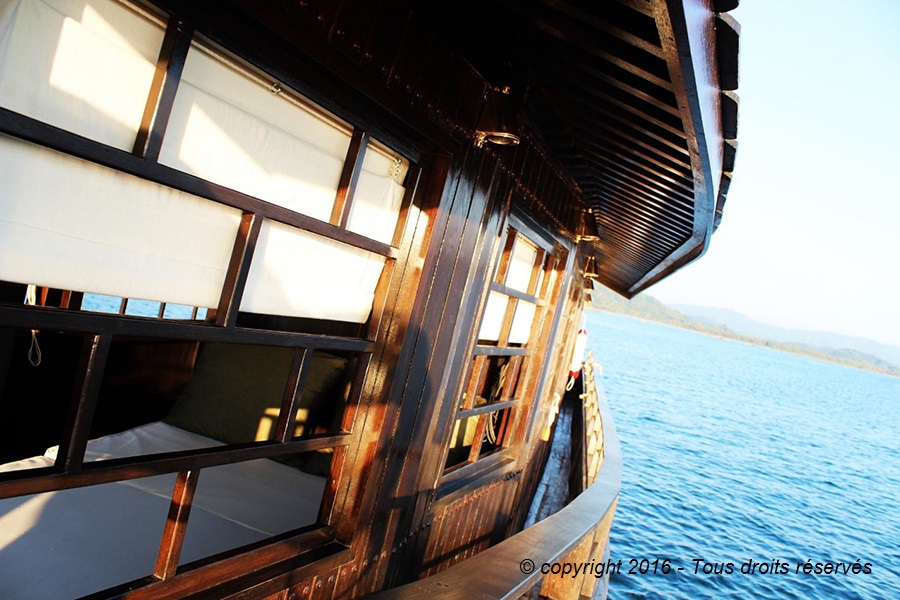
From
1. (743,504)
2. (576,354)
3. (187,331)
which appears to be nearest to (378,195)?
(187,331)

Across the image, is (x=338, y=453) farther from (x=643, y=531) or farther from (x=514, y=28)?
(x=643, y=531)

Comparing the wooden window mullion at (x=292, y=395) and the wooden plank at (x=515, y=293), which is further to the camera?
the wooden plank at (x=515, y=293)

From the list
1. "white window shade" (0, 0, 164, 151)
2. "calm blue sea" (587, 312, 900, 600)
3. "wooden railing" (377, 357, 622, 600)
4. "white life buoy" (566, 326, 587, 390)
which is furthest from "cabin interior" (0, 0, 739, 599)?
"white life buoy" (566, 326, 587, 390)

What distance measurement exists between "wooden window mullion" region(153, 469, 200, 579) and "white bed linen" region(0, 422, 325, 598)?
756 millimetres

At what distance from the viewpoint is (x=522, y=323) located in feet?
15.3

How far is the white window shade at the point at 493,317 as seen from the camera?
384cm

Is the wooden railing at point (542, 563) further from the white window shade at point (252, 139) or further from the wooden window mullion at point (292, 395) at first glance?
the white window shade at point (252, 139)

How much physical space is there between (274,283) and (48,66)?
0.90 metres

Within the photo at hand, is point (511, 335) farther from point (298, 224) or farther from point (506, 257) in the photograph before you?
point (298, 224)

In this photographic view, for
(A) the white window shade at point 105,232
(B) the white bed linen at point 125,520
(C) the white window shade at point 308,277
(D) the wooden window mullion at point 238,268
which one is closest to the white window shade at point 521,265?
(C) the white window shade at point 308,277

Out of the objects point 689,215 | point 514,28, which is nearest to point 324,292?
point 514,28

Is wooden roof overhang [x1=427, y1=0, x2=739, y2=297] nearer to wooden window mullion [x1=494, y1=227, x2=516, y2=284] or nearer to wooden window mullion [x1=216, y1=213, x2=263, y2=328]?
wooden window mullion [x1=494, y1=227, x2=516, y2=284]

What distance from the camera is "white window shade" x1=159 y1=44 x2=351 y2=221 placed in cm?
159

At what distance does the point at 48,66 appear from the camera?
1.28 m
